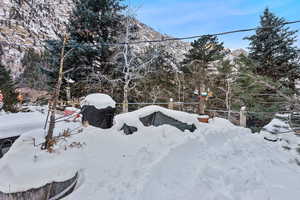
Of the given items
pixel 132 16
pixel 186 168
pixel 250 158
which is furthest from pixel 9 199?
pixel 132 16

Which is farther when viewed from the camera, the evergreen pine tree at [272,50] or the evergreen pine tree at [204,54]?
the evergreen pine tree at [204,54]

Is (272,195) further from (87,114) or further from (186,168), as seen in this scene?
(87,114)

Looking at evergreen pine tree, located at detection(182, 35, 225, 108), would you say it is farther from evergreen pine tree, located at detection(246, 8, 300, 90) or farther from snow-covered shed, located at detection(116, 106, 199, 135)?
snow-covered shed, located at detection(116, 106, 199, 135)

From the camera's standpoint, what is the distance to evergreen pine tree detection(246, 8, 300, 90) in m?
8.23

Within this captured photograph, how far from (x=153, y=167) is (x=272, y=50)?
10.0 meters

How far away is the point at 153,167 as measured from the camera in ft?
7.39

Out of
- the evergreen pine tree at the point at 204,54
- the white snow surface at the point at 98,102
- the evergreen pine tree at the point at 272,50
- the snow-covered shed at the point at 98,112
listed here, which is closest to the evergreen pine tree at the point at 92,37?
the white snow surface at the point at 98,102

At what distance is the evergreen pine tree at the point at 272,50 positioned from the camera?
8.23 meters

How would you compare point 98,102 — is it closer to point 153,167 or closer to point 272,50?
point 153,167

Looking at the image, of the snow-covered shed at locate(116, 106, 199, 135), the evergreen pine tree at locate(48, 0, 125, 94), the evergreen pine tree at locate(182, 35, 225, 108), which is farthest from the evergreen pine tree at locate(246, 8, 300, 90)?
the evergreen pine tree at locate(48, 0, 125, 94)

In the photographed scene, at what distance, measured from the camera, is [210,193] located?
5.58ft

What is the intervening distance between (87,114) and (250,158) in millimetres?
3418

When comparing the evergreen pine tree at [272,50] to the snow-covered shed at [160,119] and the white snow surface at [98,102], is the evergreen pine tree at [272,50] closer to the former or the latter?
the snow-covered shed at [160,119]

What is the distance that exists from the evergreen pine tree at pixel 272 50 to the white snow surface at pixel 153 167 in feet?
23.0
